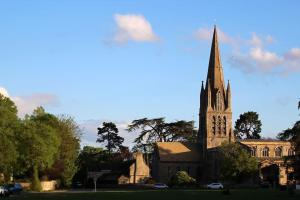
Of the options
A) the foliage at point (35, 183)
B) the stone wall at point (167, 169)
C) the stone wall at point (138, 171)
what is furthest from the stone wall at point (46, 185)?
the stone wall at point (167, 169)

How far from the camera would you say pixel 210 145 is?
143m

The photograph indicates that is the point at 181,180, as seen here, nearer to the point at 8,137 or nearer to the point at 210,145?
the point at 210,145

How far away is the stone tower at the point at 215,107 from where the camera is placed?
14338 cm

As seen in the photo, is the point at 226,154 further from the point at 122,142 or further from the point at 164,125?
the point at 122,142

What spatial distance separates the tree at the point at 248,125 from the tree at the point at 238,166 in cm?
5695

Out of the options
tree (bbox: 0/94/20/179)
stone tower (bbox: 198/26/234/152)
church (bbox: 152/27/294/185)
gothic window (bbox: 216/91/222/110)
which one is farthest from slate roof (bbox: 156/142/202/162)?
tree (bbox: 0/94/20/179)

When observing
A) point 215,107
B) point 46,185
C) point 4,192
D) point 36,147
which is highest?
point 215,107

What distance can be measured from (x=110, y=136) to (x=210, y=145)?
32774mm

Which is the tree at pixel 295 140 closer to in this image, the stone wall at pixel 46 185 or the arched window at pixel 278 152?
the stone wall at pixel 46 185

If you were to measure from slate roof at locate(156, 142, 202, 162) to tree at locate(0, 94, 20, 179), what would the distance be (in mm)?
46426

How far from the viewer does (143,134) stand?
156 m

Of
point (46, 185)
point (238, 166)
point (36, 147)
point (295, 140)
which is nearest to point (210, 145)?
point (238, 166)

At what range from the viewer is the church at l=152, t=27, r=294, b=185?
14050 centimetres

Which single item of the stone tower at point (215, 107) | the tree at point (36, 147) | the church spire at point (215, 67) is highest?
the church spire at point (215, 67)
